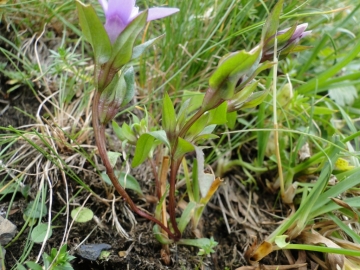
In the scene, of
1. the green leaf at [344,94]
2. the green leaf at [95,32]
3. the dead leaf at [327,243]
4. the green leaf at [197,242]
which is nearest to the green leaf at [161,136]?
the green leaf at [95,32]

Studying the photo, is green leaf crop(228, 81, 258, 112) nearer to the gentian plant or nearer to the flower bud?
the gentian plant

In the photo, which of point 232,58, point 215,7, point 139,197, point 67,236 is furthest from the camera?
point 215,7

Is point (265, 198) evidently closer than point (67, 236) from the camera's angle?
No

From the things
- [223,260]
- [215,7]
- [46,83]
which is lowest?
[223,260]

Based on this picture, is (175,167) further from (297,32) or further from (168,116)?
(297,32)

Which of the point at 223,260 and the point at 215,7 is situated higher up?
the point at 215,7

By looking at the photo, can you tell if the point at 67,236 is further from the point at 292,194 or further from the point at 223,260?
the point at 292,194

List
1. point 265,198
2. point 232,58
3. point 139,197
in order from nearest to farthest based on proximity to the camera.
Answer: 1. point 232,58
2. point 139,197
3. point 265,198

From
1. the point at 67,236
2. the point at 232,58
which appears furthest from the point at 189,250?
the point at 232,58
